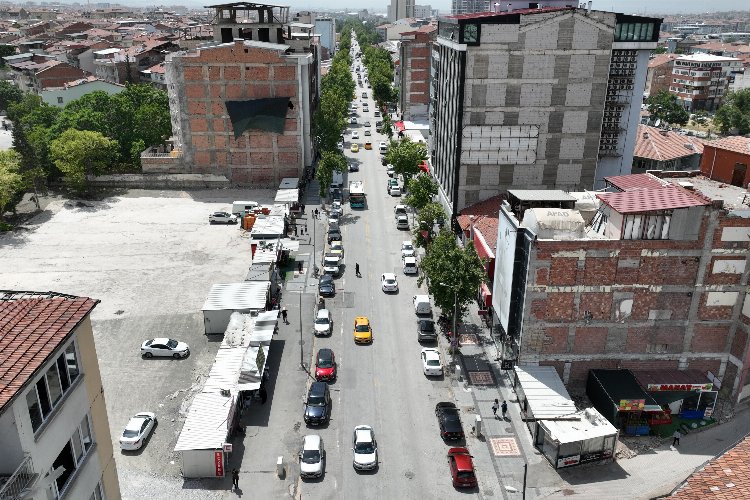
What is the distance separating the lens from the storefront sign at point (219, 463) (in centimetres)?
3716

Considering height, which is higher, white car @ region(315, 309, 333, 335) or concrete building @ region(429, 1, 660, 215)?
concrete building @ region(429, 1, 660, 215)

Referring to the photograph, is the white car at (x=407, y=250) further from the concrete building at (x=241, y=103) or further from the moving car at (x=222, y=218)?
the concrete building at (x=241, y=103)

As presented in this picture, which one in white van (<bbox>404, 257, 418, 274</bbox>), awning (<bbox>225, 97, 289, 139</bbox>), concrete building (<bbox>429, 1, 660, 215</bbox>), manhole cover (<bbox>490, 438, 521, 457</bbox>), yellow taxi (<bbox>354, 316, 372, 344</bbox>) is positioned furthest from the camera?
awning (<bbox>225, 97, 289, 139</bbox>)

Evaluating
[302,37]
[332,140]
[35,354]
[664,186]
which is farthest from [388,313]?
[302,37]

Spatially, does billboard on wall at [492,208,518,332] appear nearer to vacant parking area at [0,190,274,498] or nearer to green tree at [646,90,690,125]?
vacant parking area at [0,190,274,498]

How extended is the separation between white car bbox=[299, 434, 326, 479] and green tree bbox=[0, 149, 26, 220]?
58651mm

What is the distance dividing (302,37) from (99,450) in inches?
3638

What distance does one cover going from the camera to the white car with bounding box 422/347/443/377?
4819cm

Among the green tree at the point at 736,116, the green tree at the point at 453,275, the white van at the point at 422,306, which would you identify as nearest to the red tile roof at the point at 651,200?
the green tree at the point at 453,275

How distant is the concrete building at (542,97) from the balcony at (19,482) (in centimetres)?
5408

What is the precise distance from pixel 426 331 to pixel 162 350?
2283 cm

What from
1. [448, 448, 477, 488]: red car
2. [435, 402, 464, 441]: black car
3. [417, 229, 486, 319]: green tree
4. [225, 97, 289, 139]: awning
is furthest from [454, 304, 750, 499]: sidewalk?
[225, 97, 289, 139]: awning

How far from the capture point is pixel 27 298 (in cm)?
2248

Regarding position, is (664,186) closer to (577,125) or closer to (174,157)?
(577,125)
